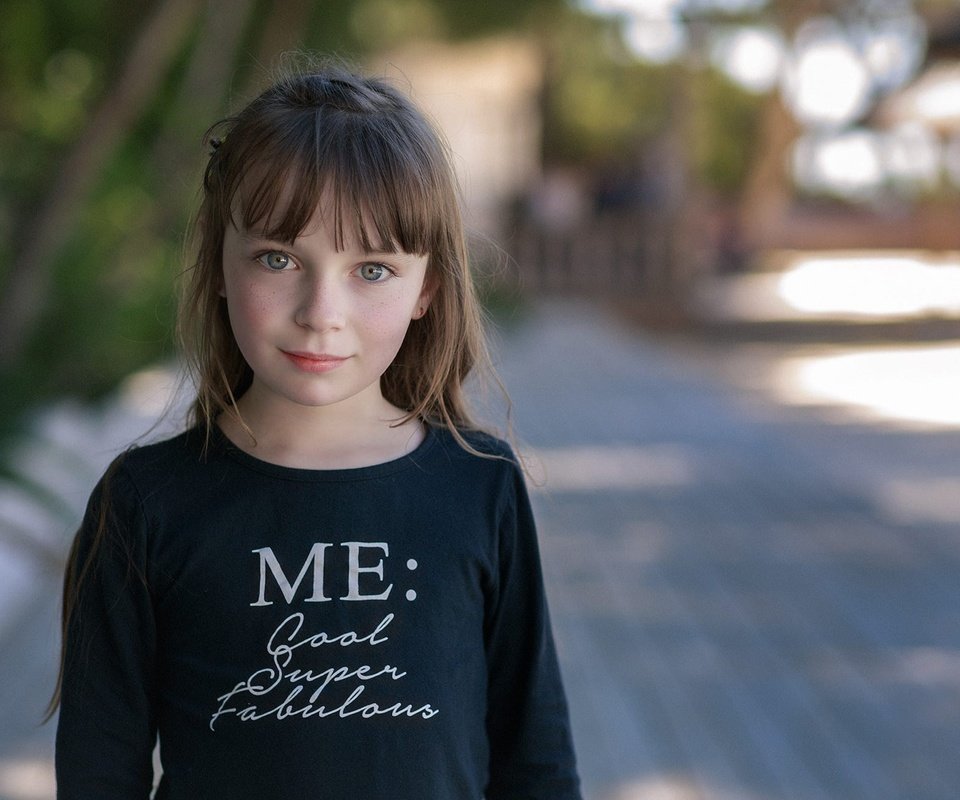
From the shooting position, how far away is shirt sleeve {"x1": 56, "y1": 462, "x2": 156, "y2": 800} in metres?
1.37

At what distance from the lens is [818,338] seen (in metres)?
14.2

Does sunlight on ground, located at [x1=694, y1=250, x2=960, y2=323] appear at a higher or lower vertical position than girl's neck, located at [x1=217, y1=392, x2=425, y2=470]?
lower

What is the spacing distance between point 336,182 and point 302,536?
345 mm

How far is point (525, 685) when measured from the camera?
4.95ft

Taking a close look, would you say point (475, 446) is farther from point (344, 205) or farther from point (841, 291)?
point (841, 291)

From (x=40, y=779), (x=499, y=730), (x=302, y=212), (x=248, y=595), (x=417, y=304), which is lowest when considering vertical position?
(x=40, y=779)

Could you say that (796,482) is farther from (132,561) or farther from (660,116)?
(660,116)

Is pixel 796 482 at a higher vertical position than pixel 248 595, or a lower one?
lower

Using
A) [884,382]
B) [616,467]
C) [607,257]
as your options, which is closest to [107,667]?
[616,467]

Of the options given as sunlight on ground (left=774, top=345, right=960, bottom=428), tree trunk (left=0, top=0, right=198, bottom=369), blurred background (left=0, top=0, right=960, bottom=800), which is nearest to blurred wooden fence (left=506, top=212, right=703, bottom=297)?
blurred background (left=0, top=0, right=960, bottom=800)

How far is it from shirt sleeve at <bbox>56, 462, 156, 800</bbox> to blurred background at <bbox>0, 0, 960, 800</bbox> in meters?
0.46

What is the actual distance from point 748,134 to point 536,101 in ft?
35.7

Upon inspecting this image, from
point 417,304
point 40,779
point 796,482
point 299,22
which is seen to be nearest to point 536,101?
point 299,22

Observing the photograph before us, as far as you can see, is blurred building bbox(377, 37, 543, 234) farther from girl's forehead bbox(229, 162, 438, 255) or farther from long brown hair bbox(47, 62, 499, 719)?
girl's forehead bbox(229, 162, 438, 255)
